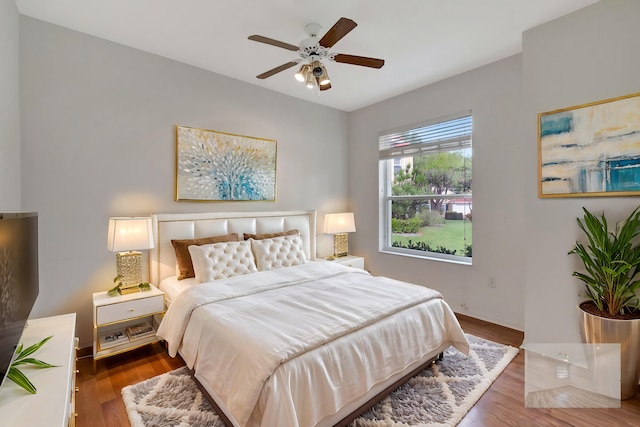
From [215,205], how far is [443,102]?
3.00 m

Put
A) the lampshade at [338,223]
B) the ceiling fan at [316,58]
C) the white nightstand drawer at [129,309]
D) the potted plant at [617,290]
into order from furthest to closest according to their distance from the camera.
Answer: the lampshade at [338,223] → the white nightstand drawer at [129,309] → the ceiling fan at [316,58] → the potted plant at [617,290]

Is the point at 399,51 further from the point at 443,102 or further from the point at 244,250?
the point at 244,250

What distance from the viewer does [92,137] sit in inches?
105

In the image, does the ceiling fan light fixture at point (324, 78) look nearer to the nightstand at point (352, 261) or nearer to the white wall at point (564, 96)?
the white wall at point (564, 96)

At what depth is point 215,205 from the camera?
3414 mm

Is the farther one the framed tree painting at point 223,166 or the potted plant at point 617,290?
the framed tree painting at point 223,166

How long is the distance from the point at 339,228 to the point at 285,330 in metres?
2.65

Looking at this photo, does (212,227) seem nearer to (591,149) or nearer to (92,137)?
(92,137)

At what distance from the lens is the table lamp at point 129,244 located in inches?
98.1

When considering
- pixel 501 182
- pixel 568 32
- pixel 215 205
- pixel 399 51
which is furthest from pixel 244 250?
pixel 568 32

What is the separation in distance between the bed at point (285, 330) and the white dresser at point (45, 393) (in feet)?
2.19

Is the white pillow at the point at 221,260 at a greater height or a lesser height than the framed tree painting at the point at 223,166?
lesser

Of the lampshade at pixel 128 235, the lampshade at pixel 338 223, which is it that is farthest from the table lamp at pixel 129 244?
the lampshade at pixel 338 223

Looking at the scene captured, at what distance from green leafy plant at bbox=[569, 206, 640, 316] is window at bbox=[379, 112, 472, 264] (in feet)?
4.42
